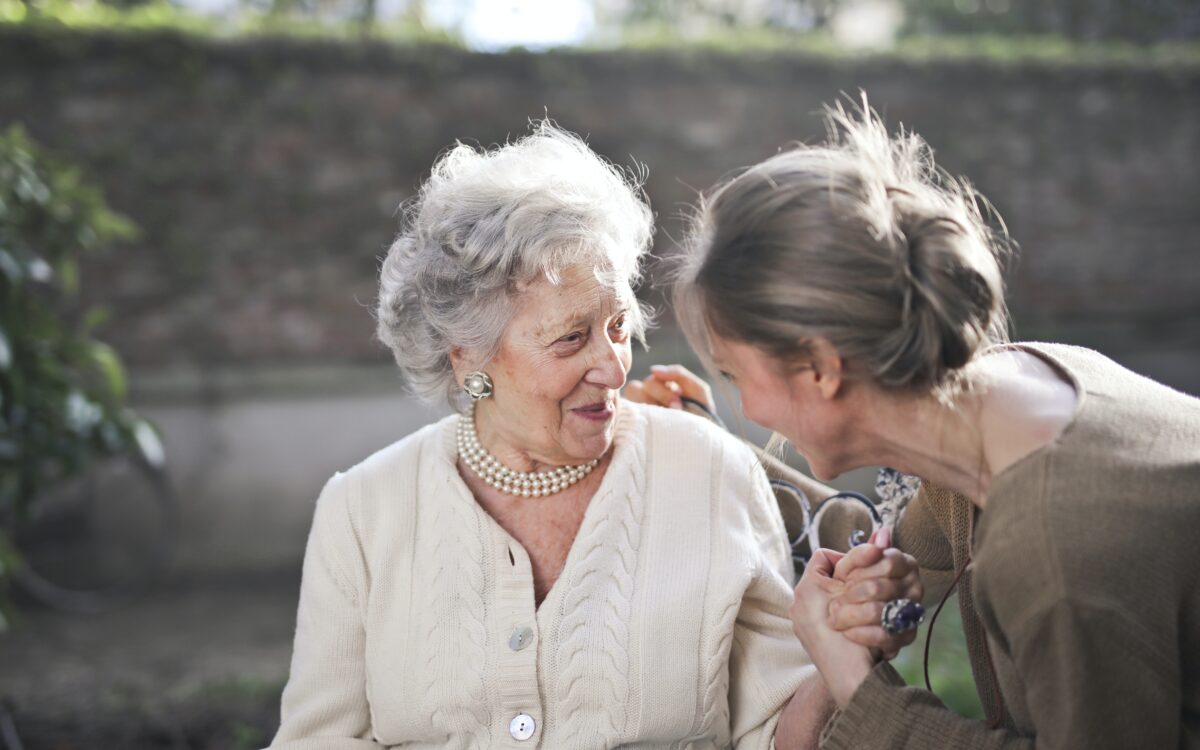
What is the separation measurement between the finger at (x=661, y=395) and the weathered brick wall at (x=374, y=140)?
13.8 feet

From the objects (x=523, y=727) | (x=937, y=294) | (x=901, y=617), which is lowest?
(x=523, y=727)

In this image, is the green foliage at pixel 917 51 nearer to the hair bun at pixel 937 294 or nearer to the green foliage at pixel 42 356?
the green foliage at pixel 42 356

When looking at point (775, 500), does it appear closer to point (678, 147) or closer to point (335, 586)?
point (335, 586)

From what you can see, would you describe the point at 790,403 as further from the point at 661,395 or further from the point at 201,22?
the point at 201,22

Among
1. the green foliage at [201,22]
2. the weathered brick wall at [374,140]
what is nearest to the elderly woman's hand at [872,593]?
the weathered brick wall at [374,140]

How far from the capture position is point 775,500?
2.58 meters

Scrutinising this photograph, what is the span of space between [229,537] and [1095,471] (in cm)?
603

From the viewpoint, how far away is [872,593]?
197 cm

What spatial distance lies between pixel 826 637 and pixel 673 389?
904 millimetres

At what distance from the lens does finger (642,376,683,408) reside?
2773mm

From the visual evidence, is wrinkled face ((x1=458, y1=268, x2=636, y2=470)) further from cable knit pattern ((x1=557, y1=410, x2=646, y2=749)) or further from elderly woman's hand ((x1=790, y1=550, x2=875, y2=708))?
elderly woman's hand ((x1=790, y1=550, x2=875, y2=708))

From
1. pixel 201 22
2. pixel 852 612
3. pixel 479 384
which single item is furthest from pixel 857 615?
pixel 201 22

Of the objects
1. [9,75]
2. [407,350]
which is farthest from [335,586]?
[9,75]

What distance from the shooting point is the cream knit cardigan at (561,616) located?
226 centimetres
